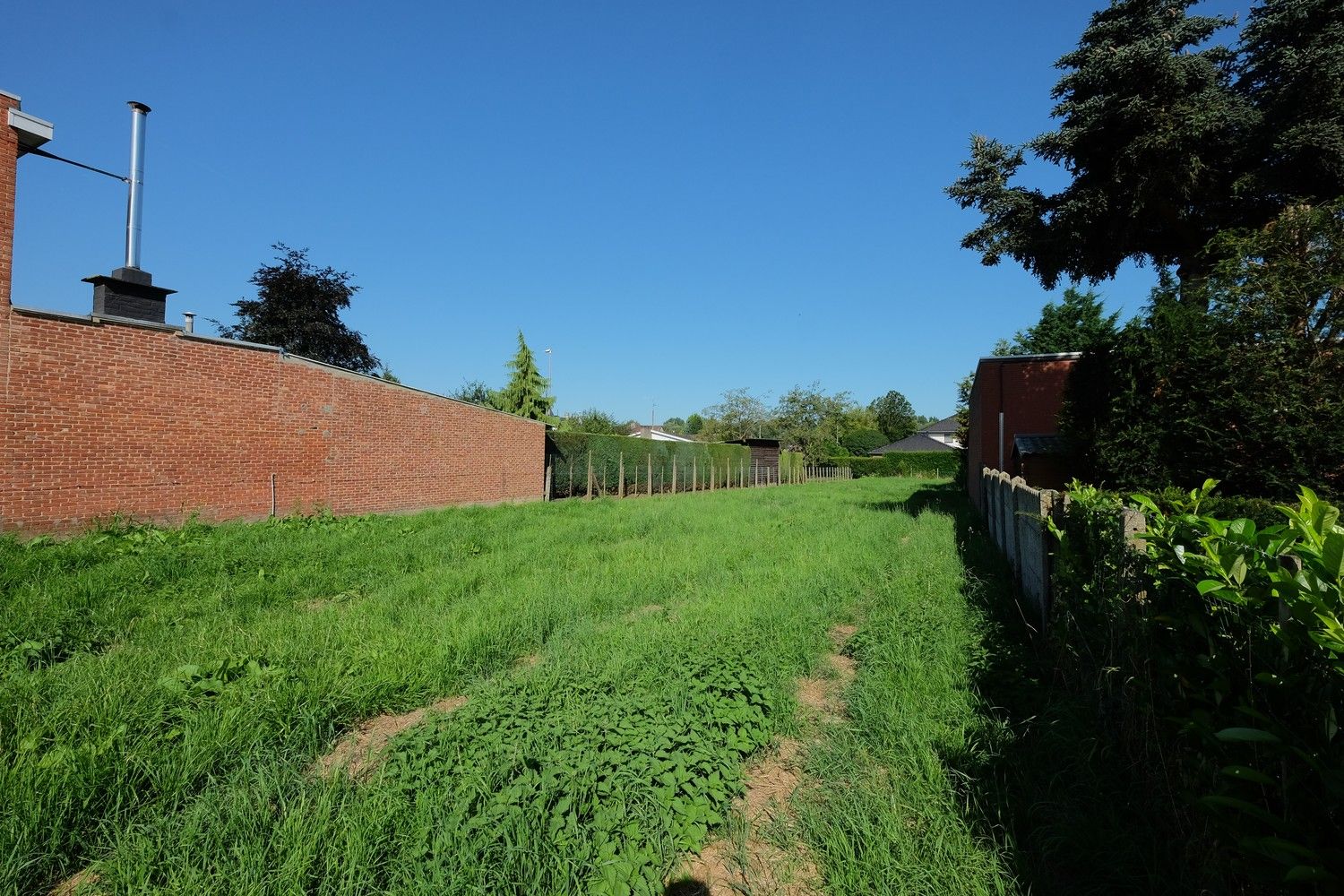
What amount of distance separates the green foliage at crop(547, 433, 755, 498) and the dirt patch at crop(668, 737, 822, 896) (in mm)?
17924

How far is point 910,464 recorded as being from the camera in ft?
153

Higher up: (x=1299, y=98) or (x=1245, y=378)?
(x=1299, y=98)

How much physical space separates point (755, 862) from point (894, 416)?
10444cm

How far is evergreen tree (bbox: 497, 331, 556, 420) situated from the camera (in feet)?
113

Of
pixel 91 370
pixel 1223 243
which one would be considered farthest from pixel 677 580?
pixel 91 370

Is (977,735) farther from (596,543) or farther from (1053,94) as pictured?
(1053,94)

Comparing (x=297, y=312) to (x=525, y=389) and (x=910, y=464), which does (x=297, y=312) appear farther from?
(x=910, y=464)

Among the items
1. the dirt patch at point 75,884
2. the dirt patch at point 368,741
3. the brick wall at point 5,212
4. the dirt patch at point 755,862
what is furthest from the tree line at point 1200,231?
the brick wall at point 5,212

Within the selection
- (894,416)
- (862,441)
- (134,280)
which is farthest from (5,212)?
(894,416)

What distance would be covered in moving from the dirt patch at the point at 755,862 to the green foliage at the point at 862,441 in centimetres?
6963

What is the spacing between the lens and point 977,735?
10.4 feet

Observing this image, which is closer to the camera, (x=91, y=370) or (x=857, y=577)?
(x=857, y=577)

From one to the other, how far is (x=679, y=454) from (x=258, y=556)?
20.8 meters

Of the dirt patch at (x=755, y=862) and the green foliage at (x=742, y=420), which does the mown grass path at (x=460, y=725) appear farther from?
the green foliage at (x=742, y=420)
